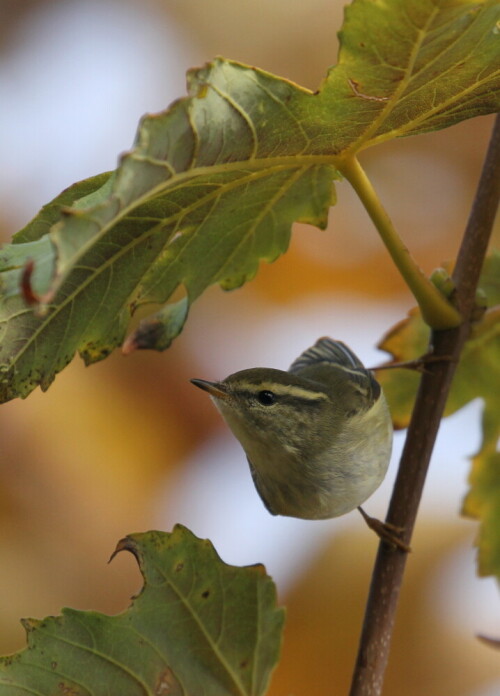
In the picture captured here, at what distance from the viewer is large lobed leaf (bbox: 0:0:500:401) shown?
0.67 metres

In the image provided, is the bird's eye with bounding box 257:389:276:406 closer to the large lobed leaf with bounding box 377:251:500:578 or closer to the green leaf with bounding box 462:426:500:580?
the large lobed leaf with bounding box 377:251:500:578

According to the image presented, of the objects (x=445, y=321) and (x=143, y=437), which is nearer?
(x=445, y=321)

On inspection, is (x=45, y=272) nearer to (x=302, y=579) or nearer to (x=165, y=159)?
(x=165, y=159)

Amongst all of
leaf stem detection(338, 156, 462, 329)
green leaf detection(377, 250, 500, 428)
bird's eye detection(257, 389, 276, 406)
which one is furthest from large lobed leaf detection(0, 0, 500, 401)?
bird's eye detection(257, 389, 276, 406)

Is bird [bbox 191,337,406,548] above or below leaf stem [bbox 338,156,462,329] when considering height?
below

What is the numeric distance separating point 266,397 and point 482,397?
0.36m

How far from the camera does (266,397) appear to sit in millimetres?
1474

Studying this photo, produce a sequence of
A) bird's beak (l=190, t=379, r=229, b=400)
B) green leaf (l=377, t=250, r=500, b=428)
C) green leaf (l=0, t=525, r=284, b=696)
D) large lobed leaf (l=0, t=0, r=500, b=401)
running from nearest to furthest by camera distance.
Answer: large lobed leaf (l=0, t=0, r=500, b=401) → green leaf (l=0, t=525, r=284, b=696) → green leaf (l=377, t=250, r=500, b=428) → bird's beak (l=190, t=379, r=229, b=400)

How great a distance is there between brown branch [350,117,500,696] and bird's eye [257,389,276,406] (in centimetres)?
45

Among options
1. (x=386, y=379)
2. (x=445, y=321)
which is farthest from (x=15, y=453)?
(x=445, y=321)

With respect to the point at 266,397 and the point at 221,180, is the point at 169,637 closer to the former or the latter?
the point at 221,180

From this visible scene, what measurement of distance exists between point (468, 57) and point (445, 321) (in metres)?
0.34

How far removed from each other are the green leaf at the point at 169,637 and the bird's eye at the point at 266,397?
→ 55 cm

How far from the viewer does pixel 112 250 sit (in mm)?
841
